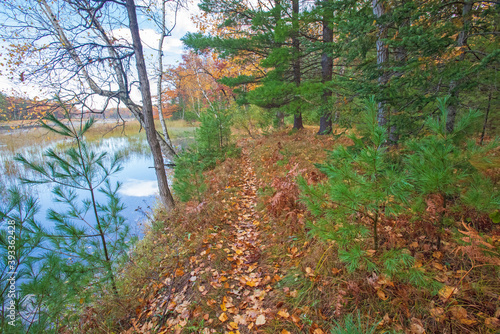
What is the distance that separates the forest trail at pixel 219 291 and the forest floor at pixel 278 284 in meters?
0.01

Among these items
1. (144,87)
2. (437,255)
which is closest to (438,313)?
(437,255)

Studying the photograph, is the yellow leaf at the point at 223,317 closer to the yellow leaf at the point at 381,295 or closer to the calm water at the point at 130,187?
the yellow leaf at the point at 381,295

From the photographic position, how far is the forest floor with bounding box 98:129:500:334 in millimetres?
1713

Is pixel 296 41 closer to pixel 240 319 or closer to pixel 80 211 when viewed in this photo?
pixel 80 211

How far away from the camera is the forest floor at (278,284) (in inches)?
67.4

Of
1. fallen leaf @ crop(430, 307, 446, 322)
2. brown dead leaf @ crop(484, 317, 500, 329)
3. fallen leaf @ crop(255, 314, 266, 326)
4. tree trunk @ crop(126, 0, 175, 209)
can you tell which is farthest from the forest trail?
tree trunk @ crop(126, 0, 175, 209)

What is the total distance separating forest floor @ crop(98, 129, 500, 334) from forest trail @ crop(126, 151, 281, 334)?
13 mm

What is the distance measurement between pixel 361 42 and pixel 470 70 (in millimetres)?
1930

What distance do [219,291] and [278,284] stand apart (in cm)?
Result: 81

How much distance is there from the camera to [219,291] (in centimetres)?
276

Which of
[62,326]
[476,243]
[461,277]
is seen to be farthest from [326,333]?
[62,326]

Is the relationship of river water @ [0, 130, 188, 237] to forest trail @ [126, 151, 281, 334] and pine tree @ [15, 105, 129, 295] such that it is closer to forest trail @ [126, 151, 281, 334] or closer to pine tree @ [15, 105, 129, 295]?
pine tree @ [15, 105, 129, 295]

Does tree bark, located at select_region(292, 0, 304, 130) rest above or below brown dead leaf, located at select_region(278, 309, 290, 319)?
above

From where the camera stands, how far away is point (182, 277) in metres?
3.22
